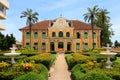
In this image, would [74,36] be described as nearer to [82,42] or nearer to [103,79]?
[82,42]

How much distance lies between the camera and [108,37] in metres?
77.9

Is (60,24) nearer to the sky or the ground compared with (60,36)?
nearer to the sky

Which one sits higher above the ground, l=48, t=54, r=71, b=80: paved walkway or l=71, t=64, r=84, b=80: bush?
Result: l=71, t=64, r=84, b=80: bush

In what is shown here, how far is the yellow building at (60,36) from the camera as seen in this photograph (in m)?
65.9

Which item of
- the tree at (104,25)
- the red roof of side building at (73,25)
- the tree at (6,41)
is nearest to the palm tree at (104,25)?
the tree at (104,25)

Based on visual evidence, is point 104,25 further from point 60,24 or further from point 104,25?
point 60,24

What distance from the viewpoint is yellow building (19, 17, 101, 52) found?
6594 centimetres

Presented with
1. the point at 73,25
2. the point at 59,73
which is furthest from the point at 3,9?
the point at 59,73

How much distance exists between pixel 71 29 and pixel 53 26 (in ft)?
13.6

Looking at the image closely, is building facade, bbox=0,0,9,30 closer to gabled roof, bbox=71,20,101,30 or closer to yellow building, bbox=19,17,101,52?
yellow building, bbox=19,17,101,52

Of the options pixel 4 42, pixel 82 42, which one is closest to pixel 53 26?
pixel 82 42

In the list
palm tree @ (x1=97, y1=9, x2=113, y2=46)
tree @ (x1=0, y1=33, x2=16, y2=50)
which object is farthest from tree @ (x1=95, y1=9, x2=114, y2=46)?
tree @ (x1=0, y1=33, x2=16, y2=50)

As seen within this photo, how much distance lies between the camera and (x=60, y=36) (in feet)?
219

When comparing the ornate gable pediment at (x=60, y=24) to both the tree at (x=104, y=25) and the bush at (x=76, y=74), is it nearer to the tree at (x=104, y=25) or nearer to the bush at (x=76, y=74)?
the tree at (x=104, y=25)
